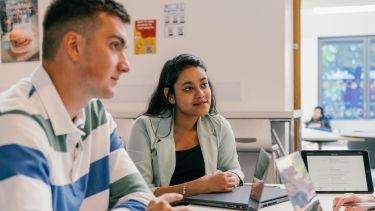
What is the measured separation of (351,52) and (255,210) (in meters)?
9.10

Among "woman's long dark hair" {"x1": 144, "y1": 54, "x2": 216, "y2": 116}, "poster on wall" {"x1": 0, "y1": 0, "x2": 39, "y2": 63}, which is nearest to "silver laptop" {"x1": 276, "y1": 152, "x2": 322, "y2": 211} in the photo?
"woman's long dark hair" {"x1": 144, "y1": 54, "x2": 216, "y2": 116}

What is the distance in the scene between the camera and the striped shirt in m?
0.92

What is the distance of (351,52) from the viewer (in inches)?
376

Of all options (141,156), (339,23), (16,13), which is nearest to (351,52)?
(339,23)

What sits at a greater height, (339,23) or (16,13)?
(339,23)

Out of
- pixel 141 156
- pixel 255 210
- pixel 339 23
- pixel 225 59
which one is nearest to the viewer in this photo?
pixel 255 210

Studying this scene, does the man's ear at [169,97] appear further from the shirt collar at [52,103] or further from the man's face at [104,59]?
the shirt collar at [52,103]

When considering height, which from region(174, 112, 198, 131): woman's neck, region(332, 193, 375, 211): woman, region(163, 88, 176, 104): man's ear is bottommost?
region(332, 193, 375, 211): woman

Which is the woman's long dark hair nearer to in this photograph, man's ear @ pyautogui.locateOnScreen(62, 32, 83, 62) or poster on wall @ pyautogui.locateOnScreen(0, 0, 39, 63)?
man's ear @ pyautogui.locateOnScreen(62, 32, 83, 62)

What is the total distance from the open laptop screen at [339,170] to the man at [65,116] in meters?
0.74

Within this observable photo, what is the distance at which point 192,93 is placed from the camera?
6.99ft

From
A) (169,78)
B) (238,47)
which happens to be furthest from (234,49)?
(169,78)

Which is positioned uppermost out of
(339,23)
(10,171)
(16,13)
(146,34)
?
(339,23)

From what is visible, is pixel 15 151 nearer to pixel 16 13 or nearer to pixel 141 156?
pixel 141 156
